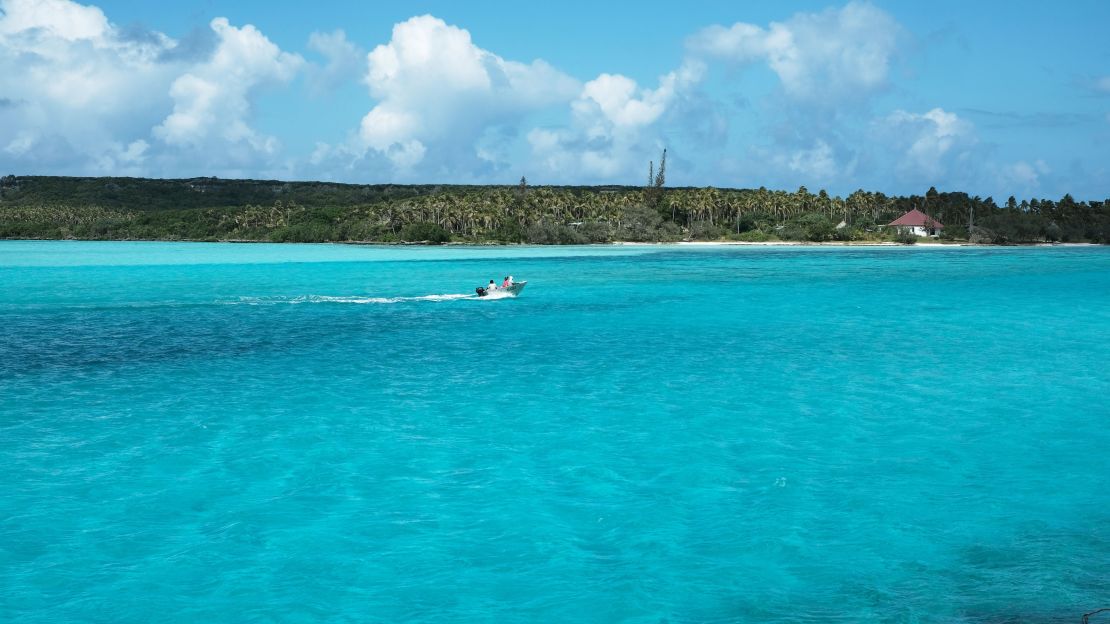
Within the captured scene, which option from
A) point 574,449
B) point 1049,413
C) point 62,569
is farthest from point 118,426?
point 1049,413

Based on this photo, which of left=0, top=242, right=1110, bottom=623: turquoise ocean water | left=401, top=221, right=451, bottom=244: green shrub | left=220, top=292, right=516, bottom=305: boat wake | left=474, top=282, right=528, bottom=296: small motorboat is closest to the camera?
left=0, top=242, right=1110, bottom=623: turquoise ocean water

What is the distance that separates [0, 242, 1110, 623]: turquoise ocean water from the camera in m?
10.7

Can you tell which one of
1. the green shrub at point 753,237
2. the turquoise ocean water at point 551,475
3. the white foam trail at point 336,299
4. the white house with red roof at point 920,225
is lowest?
the turquoise ocean water at point 551,475

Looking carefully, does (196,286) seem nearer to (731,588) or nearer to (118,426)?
(118,426)

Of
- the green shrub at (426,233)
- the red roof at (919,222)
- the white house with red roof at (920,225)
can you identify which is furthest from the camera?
the red roof at (919,222)

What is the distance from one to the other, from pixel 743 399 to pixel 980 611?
11775 millimetres

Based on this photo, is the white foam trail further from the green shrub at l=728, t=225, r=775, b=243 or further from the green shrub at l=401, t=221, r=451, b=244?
the green shrub at l=728, t=225, r=775, b=243

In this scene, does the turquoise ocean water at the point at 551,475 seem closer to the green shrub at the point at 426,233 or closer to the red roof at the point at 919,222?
the green shrub at the point at 426,233

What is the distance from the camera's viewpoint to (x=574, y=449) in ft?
55.7

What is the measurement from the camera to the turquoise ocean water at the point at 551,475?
10719 mm

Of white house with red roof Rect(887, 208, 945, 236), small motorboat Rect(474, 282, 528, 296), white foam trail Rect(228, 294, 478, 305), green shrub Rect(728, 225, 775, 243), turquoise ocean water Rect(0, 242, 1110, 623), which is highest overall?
white house with red roof Rect(887, 208, 945, 236)

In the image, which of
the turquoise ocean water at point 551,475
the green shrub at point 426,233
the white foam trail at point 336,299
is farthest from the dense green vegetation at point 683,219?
the turquoise ocean water at point 551,475

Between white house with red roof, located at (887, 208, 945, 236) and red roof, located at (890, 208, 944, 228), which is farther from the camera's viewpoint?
red roof, located at (890, 208, 944, 228)

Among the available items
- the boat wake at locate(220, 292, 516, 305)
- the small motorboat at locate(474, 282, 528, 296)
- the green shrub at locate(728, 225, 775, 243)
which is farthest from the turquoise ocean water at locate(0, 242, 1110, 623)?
the green shrub at locate(728, 225, 775, 243)
